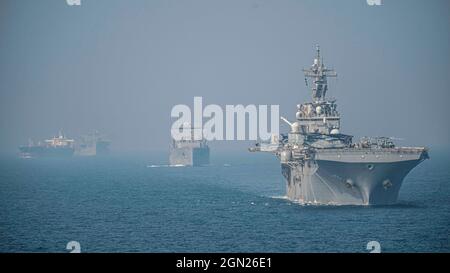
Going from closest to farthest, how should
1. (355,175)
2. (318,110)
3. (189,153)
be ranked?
1. (355,175)
2. (318,110)
3. (189,153)

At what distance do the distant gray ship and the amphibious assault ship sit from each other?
99138 mm

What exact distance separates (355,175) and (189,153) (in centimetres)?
11164

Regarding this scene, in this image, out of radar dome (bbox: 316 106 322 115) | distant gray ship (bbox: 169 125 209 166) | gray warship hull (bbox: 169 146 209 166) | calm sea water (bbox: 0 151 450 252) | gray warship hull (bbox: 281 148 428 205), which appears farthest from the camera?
distant gray ship (bbox: 169 125 209 166)

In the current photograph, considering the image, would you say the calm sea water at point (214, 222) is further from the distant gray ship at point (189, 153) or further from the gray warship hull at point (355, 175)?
the distant gray ship at point (189, 153)

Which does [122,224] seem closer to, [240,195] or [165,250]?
[165,250]

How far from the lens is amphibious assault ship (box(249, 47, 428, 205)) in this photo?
205 ft

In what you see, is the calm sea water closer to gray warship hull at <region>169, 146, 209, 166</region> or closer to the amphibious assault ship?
the amphibious assault ship

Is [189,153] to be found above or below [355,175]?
above

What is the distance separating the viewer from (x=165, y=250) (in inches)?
1946

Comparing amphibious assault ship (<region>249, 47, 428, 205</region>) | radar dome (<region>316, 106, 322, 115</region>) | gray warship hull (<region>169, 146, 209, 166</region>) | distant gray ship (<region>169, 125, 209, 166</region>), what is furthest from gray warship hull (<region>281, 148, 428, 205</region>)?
distant gray ship (<region>169, 125, 209, 166</region>)

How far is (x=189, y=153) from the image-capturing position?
569 feet

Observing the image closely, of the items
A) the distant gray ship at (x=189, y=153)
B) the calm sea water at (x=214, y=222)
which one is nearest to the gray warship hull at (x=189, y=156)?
the distant gray ship at (x=189, y=153)

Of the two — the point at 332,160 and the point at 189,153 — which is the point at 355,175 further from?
the point at 189,153

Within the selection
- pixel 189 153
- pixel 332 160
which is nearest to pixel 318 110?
pixel 332 160
